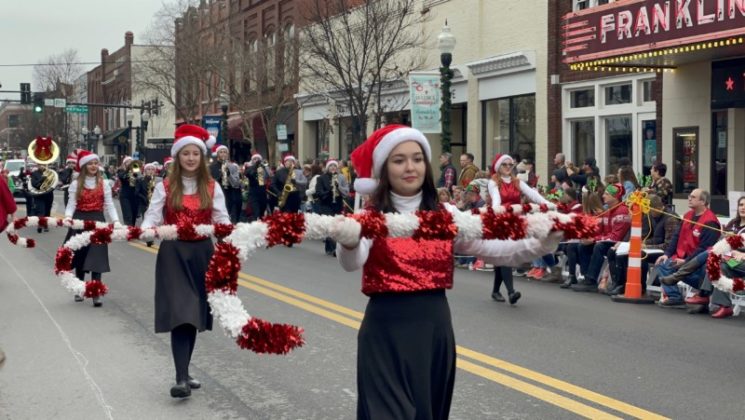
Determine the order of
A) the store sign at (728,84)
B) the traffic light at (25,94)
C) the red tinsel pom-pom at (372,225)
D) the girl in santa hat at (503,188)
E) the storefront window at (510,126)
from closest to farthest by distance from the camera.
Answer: the red tinsel pom-pom at (372,225), the girl in santa hat at (503,188), the store sign at (728,84), the storefront window at (510,126), the traffic light at (25,94)

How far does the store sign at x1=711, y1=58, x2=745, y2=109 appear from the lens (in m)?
20.5

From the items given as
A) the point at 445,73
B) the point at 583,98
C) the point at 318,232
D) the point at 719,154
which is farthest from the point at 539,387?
the point at 583,98

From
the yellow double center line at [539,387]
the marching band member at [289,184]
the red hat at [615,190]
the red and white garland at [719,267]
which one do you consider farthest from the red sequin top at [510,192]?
the marching band member at [289,184]

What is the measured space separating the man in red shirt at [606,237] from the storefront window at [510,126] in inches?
545

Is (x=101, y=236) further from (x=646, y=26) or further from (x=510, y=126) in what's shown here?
(x=510, y=126)

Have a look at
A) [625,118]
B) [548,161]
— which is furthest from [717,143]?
[548,161]

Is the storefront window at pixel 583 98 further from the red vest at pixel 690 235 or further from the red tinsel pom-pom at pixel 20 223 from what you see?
the red tinsel pom-pom at pixel 20 223

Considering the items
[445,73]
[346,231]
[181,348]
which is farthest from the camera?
[445,73]

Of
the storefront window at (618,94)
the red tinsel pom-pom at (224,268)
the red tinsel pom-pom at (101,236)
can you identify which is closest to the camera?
the red tinsel pom-pom at (224,268)

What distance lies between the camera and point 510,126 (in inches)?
1146

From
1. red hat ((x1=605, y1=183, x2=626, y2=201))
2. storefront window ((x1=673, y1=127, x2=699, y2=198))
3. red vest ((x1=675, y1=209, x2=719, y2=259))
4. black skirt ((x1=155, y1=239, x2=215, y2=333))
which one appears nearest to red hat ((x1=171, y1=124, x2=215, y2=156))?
black skirt ((x1=155, y1=239, x2=215, y2=333))

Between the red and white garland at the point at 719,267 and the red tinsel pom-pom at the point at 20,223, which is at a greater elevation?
the red tinsel pom-pom at the point at 20,223

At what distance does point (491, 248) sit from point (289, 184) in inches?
764

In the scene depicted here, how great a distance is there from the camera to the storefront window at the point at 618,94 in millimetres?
24469
